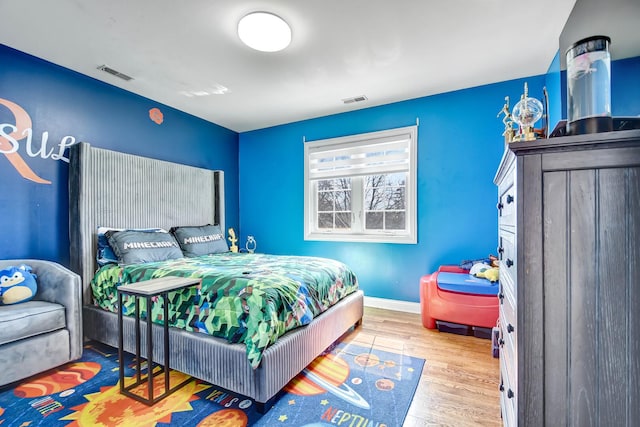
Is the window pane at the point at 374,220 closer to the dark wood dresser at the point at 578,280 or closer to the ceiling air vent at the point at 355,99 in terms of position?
the ceiling air vent at the point at 355,99

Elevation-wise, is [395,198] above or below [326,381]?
above

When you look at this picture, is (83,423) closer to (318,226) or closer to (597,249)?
(597,249)

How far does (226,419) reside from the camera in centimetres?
166

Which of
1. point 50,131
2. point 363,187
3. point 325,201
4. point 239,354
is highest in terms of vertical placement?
point 50,131

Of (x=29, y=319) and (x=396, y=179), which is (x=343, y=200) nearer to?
(x=396, y=179)

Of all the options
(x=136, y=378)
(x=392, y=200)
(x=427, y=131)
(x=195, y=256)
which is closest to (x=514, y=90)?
(x=427, y=131)

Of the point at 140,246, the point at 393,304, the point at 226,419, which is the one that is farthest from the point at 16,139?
the point at 393,304

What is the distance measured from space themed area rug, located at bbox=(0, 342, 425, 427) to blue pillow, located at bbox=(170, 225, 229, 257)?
132 cm

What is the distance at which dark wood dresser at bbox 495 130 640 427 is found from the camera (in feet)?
2.52

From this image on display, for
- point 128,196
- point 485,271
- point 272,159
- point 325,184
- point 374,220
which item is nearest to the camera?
point 485,271

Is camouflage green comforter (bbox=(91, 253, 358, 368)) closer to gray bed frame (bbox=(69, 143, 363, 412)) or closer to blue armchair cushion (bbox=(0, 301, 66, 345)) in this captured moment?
gray bed frame (bbox=(69, 143, 363, 412))

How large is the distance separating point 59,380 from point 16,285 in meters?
0.78

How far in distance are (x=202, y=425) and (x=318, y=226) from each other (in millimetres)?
2877

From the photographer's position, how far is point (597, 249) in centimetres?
80
